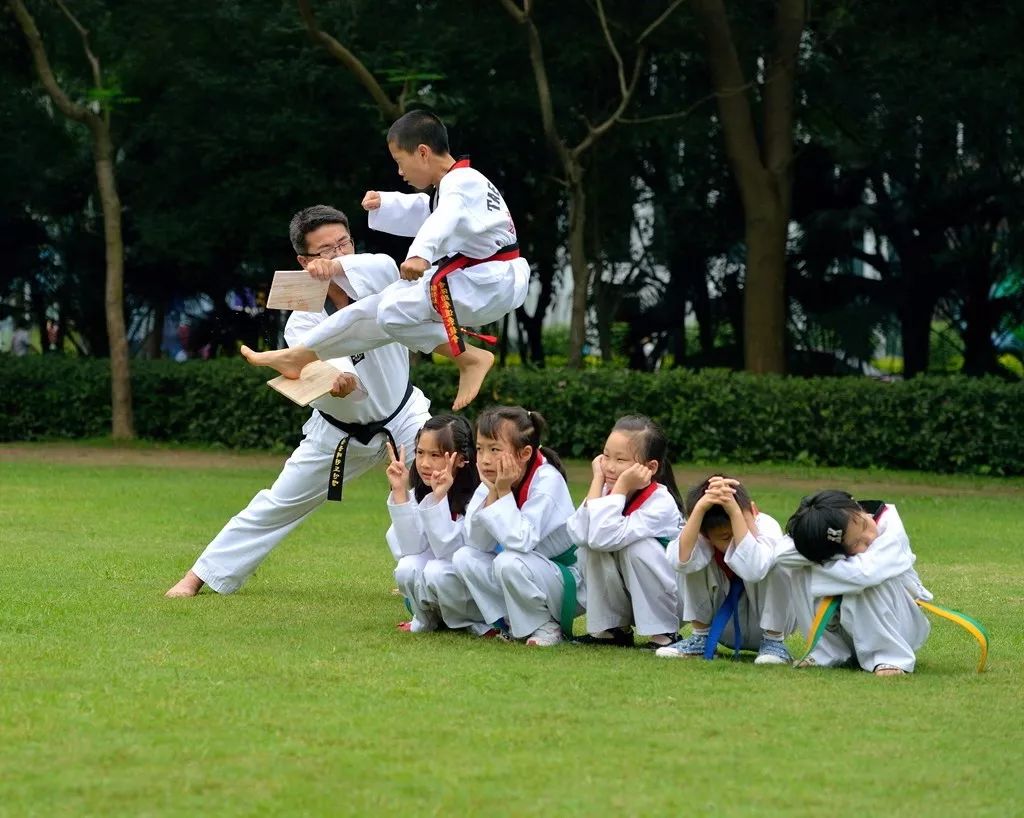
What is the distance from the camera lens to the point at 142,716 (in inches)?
198

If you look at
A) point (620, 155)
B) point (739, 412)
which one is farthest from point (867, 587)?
point (620, 155)

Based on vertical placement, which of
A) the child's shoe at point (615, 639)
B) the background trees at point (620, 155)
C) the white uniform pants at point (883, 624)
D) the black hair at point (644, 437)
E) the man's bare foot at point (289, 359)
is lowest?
the child's shoe at point (615, 639)

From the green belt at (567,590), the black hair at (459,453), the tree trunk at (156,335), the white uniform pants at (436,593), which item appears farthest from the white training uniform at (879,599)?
the tree trunk at (156,335)

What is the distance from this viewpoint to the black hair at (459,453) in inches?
273

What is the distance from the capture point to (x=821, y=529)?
6051mm

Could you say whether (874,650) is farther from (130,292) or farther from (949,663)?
(130,292)

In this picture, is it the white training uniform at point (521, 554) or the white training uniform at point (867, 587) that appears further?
the white training uniform at point (521, 554)

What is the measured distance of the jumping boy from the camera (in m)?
7.16

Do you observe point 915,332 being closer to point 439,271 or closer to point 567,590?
point 439,271

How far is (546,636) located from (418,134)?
7.67 feet

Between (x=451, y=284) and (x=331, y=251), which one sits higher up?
(x=331, y=251)

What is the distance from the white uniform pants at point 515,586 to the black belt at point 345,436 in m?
1.11

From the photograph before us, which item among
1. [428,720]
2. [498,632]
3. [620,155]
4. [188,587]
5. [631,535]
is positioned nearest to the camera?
[428,720]

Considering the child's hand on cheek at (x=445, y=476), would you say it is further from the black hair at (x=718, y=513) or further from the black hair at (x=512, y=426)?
the black hair at (x=718, y=513)
